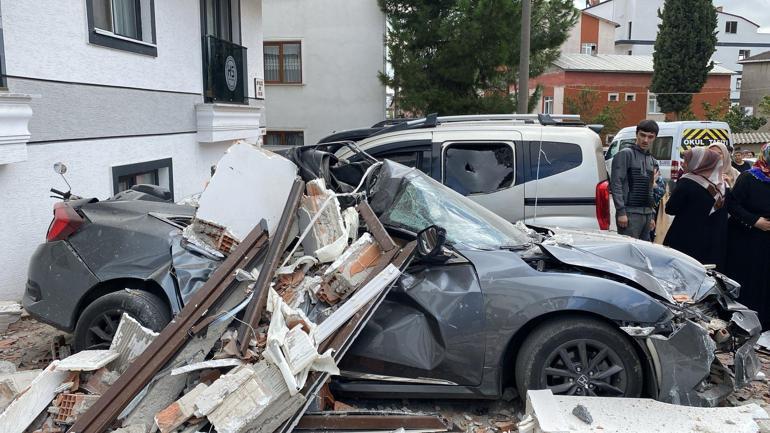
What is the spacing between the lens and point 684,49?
33812 millimetres

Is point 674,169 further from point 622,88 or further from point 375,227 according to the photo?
point 622,88

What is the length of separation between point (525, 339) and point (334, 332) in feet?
3.98

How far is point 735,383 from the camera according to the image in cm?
386

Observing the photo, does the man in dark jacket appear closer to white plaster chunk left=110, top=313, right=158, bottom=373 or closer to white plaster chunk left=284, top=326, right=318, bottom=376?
white plaster chunk left=284, top=326, right=318, bottom=376

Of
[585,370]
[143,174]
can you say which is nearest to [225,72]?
[143,174]

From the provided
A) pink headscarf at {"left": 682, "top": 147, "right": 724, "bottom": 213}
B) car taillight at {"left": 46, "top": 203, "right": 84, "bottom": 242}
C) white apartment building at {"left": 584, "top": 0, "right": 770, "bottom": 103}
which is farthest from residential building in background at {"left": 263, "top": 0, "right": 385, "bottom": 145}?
white apartment building at {"left": 584, "top": 0, "right": 770, "bottom": 103}

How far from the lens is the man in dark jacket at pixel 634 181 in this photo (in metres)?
6.46

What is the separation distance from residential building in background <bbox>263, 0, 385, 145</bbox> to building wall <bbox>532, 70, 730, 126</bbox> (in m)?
22.0

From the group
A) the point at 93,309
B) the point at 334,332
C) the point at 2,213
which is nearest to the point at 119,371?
the point at 93,309

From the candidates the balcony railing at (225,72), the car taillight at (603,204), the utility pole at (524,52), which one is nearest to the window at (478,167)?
the car taillight at (603,204)

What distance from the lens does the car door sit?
620 centimetres

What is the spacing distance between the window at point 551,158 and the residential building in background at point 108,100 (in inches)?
189

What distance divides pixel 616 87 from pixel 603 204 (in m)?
36.6

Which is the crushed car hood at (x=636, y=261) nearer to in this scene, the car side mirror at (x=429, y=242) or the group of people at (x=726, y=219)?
the car side mirror at (x=429, y=242)
